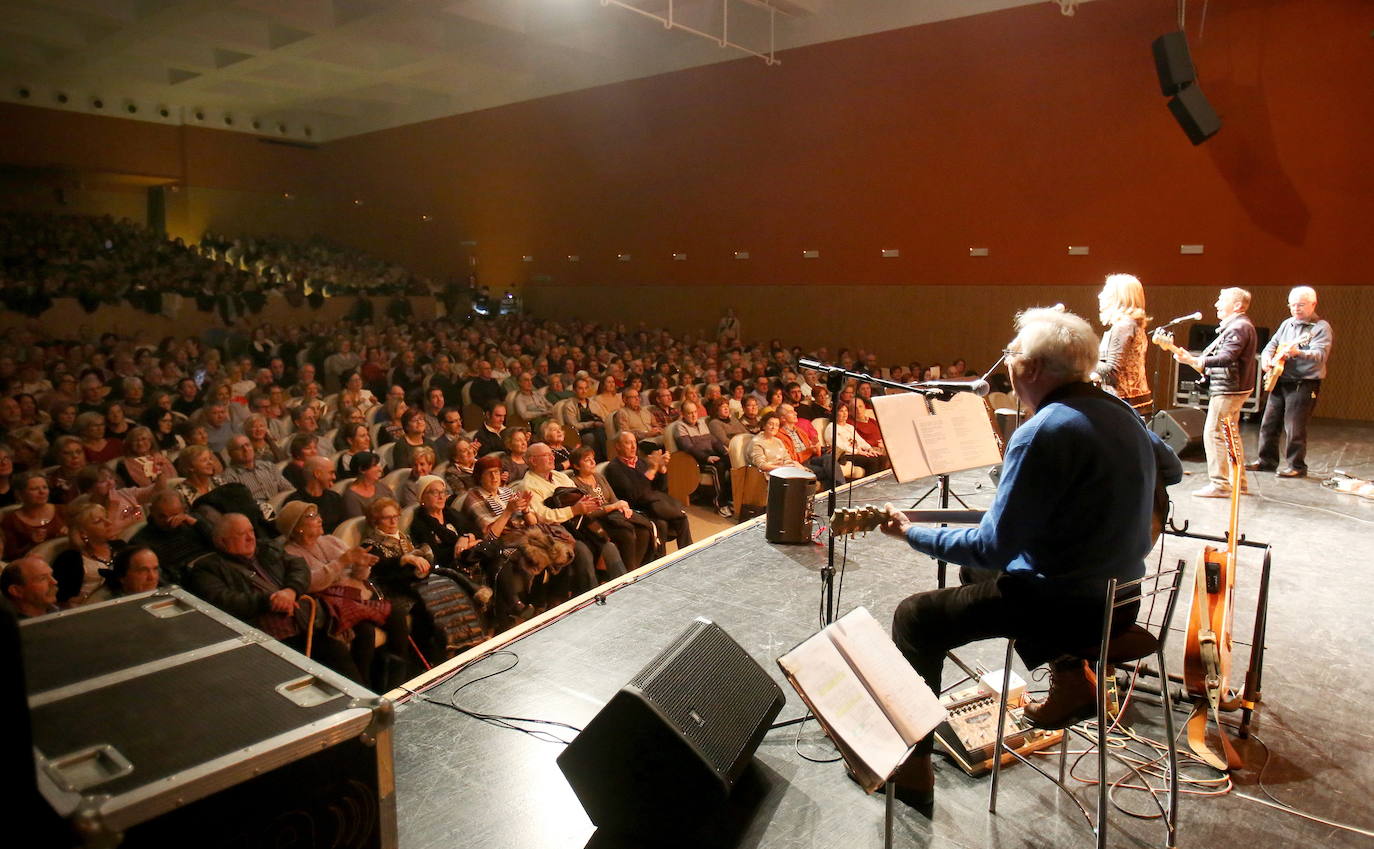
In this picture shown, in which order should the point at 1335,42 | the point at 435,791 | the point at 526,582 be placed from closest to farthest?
the point at 435,791
the point at 526,582
the point at 1335,42

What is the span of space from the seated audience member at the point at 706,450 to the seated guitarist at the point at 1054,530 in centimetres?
488

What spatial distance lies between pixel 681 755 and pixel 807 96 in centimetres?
1229

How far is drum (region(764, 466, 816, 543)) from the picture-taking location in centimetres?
505

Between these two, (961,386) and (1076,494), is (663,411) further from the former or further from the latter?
(1076,494)

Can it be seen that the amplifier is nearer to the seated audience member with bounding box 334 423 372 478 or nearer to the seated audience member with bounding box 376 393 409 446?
the seated audience member with bounding box 334 423 372 478

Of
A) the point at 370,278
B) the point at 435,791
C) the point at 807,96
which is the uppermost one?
the point at 807,96

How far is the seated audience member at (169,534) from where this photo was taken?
13.4ft

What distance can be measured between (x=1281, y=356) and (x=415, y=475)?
6.28 meters

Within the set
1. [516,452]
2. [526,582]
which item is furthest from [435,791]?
[516,452]

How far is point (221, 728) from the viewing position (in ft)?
5.33

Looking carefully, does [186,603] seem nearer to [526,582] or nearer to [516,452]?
[526,582]

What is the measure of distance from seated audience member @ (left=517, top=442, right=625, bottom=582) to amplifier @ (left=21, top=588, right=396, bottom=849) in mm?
3179

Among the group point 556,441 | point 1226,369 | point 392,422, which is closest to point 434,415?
point 392,422

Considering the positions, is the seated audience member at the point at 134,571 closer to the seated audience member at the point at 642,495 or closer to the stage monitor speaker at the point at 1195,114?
the seated audience member at the point at 642,495
